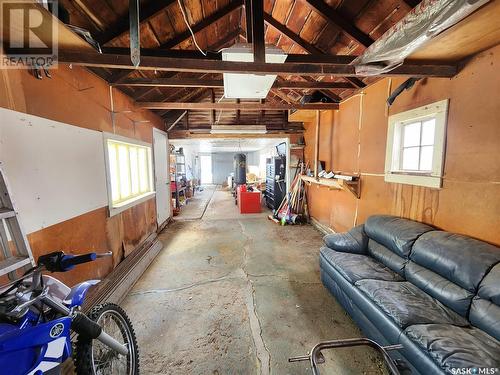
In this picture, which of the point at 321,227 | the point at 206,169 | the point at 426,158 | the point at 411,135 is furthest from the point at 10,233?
the point at 206,169

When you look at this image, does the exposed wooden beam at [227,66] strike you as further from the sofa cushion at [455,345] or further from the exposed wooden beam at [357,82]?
the sofa cushion at [455,345]

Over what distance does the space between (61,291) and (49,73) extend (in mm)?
1671

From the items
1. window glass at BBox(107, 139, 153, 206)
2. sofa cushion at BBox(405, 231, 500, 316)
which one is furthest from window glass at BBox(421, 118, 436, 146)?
window glass at BBox(107, 139, 153, 206)

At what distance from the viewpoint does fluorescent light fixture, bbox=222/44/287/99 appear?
5.86 ft

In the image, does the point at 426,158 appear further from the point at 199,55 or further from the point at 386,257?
the point at 199,55

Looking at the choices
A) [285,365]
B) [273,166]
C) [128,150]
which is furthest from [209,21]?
[273,166]

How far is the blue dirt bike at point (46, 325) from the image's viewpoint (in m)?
0.82

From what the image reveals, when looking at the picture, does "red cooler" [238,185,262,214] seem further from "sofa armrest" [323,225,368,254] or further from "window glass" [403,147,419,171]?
"window glass" [403,147,419,171]

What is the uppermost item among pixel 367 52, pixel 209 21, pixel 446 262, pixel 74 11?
pixel 209 21

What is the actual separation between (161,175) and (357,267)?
4.15 meters

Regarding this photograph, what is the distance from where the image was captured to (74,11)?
5.62ft

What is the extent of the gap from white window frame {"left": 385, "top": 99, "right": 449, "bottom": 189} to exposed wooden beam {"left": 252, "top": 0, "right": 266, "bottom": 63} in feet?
5.74

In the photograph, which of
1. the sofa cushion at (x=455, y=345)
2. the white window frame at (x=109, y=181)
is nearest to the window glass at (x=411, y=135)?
the sofa cushion at (x=455, y=345)

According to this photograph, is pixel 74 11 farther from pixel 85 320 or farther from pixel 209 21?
pixel 85 320
